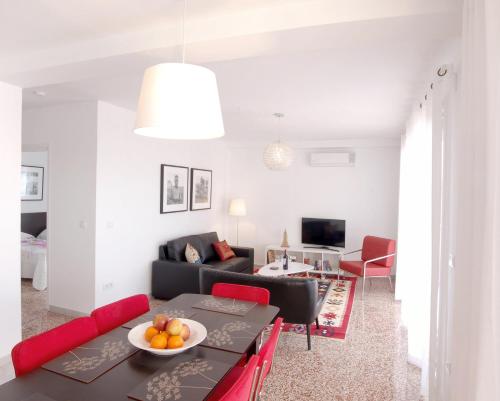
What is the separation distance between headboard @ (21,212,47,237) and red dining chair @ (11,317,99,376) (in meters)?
6.02

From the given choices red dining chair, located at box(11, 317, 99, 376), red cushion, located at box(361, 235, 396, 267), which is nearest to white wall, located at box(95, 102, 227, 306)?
red dining chair, located at box(11, 317, 99, 376)

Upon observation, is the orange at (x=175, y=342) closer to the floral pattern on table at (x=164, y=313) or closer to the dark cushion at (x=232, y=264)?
the floral pattern on table at (x=164, y=313)

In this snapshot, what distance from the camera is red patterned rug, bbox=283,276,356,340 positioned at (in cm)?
411

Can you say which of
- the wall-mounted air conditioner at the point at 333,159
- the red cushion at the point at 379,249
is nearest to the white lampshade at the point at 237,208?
the wall-mounted air conditioner at the point at 333,159

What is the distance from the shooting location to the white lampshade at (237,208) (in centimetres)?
732

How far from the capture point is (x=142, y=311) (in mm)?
2523

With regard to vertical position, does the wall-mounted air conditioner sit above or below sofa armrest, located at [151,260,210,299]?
above

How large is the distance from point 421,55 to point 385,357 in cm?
273

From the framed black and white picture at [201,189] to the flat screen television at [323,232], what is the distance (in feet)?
6.50

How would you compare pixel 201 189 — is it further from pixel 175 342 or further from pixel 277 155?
pixel 175 342

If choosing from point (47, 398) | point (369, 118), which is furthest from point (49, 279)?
point (369, 118)

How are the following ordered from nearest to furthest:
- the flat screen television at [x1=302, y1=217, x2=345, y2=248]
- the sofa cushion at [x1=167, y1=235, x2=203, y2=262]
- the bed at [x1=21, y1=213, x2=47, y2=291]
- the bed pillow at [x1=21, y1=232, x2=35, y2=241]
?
the sofa cushion at [x1=167, y1=235, x2=203, y2=262], the bed at [x1=21, y1=213, x2=47, y2=291], the bed pillow at [x1=21, y1=232, x2=35, y2=241], the flat screen television at [x1=302, y1=217, x2=345, y2=248]

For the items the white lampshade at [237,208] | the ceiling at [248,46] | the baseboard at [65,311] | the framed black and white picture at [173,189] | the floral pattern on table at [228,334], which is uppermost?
the ceiling at [248,46]

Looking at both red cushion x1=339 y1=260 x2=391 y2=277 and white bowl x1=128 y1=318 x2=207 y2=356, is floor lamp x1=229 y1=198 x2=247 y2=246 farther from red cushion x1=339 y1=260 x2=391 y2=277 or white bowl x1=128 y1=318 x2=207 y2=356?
white bowl x1=128 y1=318 x2=207 y2=356
